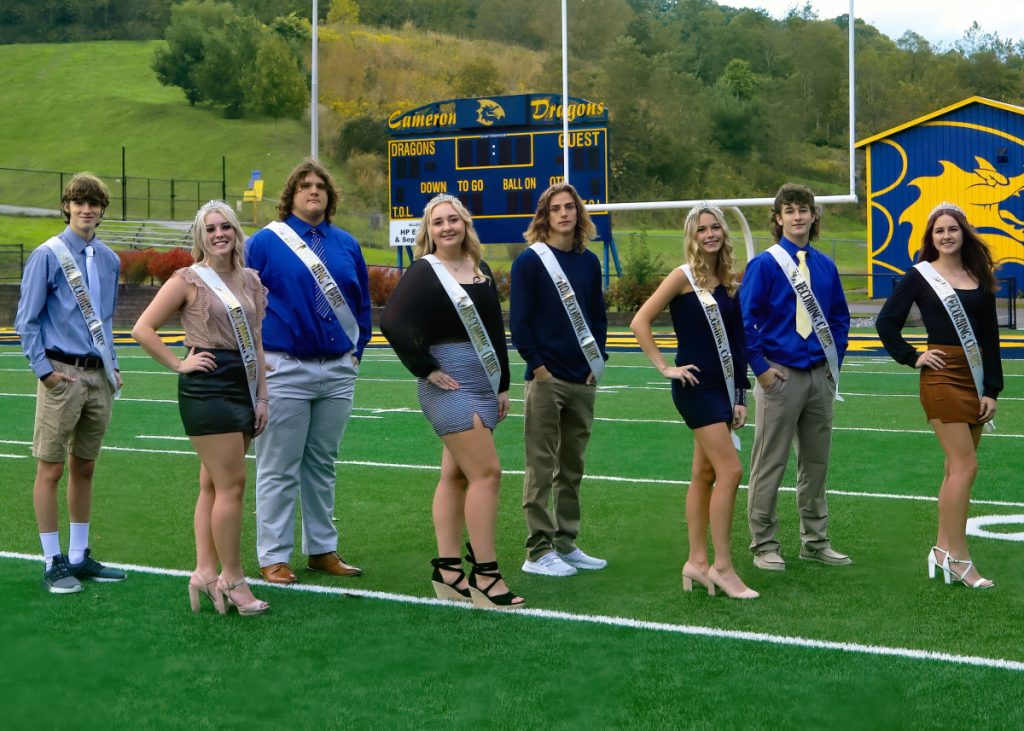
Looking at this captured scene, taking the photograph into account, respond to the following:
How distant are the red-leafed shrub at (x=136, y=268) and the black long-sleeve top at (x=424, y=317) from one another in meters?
29.5

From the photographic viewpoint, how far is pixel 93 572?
21.2 ft

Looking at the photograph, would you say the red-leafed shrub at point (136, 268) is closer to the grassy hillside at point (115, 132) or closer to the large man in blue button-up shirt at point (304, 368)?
the grassy hillside at point (115, 132)

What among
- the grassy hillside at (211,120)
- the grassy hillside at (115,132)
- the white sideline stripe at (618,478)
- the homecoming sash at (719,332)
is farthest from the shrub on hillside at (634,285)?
the grassy hillside at (115,132)

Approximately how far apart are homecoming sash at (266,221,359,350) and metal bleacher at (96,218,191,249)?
40511 millimetres

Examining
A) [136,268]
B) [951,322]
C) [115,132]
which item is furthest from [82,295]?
[115,132]

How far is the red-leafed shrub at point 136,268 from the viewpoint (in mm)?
34000

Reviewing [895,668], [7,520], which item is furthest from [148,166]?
[895,668]

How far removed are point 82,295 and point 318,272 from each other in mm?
1075

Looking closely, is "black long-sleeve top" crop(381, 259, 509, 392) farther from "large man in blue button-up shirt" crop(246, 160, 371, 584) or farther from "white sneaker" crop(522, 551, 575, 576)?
"white sneaker" crop(522, 551, 575, 576)

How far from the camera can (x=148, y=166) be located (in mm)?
69375

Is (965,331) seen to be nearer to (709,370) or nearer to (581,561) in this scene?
(709,370)

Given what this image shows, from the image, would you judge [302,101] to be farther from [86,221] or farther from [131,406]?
[86,221]

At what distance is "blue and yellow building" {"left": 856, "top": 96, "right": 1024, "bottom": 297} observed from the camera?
31.3 metres

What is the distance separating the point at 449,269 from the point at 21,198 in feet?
195
